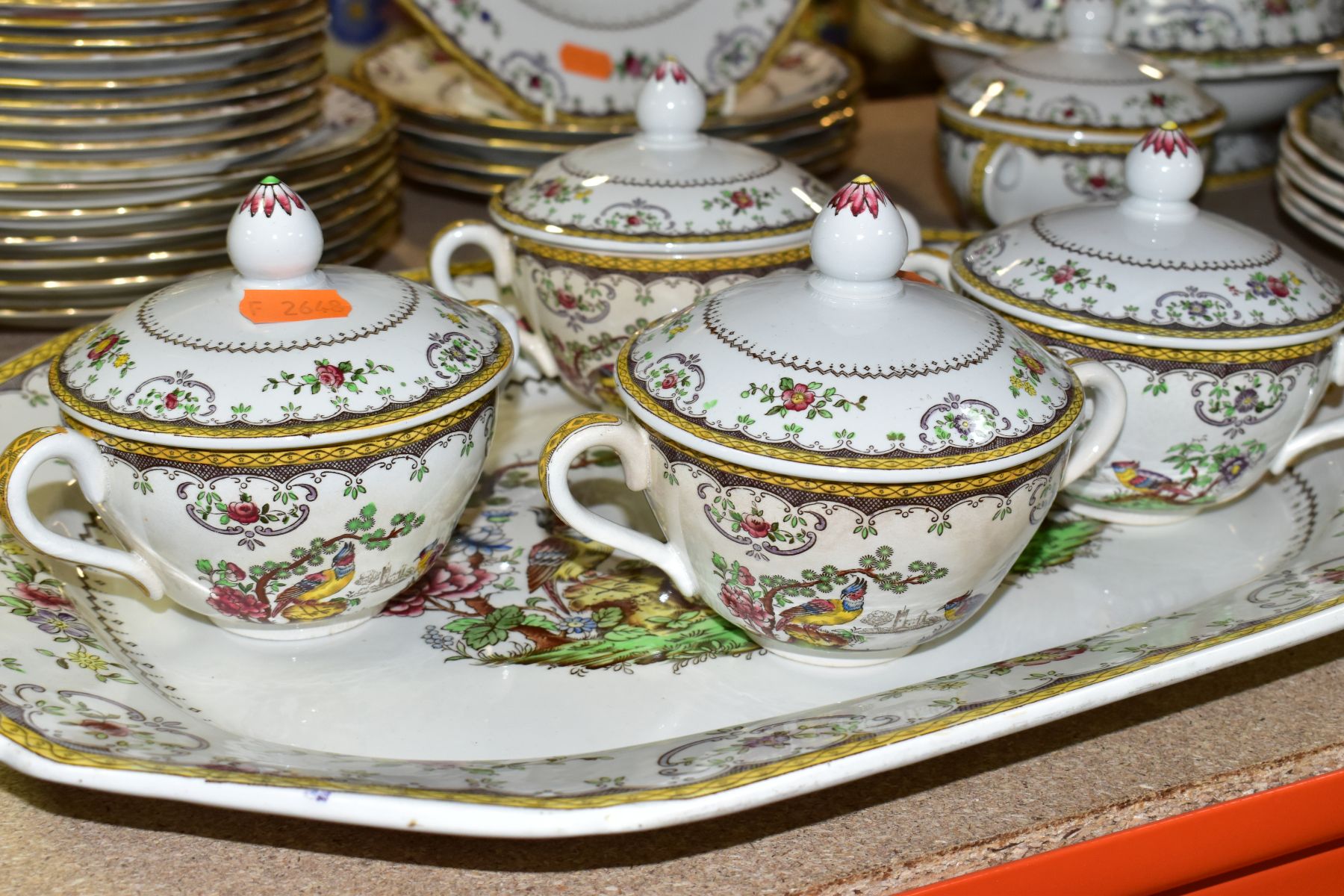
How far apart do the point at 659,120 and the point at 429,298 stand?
1.23 ft

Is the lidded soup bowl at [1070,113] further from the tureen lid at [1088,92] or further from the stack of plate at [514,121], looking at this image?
the stack of plate at [514,121]

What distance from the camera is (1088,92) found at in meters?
1.57

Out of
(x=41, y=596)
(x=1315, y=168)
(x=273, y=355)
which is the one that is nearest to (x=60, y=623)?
(x=41, y=596)

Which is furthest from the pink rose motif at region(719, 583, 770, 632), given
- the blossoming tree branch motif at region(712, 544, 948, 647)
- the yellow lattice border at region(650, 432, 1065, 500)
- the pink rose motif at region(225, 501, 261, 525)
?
the pink rose motif at region(225, 501, 261, 525)

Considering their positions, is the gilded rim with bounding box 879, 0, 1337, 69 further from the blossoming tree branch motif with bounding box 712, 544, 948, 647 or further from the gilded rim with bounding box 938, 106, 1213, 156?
the blossoming tree branch motif with bounding box 712, 544, 948, 647

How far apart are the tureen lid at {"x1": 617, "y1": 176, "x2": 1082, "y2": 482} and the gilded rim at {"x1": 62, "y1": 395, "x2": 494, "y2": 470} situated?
164 millimetres

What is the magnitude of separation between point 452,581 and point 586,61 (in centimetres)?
95

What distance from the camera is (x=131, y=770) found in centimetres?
80

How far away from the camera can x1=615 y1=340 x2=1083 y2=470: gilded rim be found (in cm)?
86

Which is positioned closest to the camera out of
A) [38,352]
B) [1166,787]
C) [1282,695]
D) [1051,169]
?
[1166,787]

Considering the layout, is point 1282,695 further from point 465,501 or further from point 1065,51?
point 1065,51

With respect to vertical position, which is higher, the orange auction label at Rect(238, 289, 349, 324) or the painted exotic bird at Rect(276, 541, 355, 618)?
the orange auction label at Rect(238, 289, 349, 324)

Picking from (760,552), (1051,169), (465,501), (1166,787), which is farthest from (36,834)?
(1051,169)

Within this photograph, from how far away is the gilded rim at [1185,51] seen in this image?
1.83m
